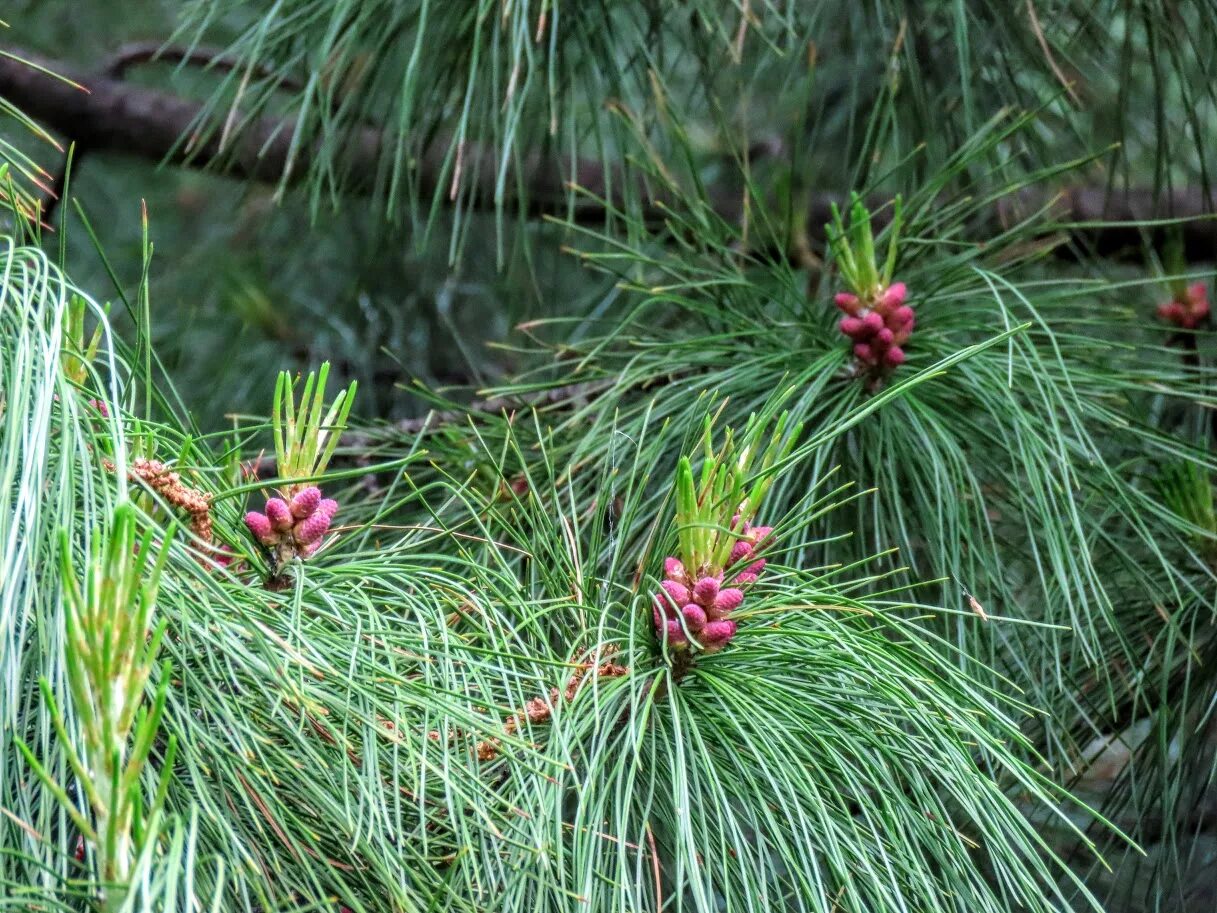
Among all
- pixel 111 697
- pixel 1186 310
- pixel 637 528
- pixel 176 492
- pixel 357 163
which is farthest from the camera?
pixel 357 163

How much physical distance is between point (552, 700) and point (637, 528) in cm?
26

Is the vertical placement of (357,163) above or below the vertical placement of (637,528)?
above

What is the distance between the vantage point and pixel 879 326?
2.62 ft

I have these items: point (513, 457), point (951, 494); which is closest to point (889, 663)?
point (951, 494)

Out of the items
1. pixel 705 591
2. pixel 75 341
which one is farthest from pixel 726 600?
pixel 75 341

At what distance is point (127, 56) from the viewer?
1.32 meters

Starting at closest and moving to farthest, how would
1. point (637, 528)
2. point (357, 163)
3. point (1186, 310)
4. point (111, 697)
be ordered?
point (111, 697) → point (637, 528) → point (1186, 310) → point (357, 163)

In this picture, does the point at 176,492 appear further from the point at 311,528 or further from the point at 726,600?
the point at 726,600

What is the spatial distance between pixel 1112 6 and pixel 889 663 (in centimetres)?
79

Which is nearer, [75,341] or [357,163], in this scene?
[75,341]

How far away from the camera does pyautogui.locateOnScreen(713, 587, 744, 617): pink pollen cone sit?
54 centimetres

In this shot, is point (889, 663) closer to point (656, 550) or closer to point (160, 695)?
point (656, 550)

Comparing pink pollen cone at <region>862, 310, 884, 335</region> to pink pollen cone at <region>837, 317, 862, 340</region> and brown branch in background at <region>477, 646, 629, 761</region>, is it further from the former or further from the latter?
brown branch in background at <region>477, 646, 629, 761</region>

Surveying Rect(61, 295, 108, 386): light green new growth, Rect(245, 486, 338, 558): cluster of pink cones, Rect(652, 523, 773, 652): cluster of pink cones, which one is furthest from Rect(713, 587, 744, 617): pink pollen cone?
Rect(61, 295, 108, 386): light green new growth
